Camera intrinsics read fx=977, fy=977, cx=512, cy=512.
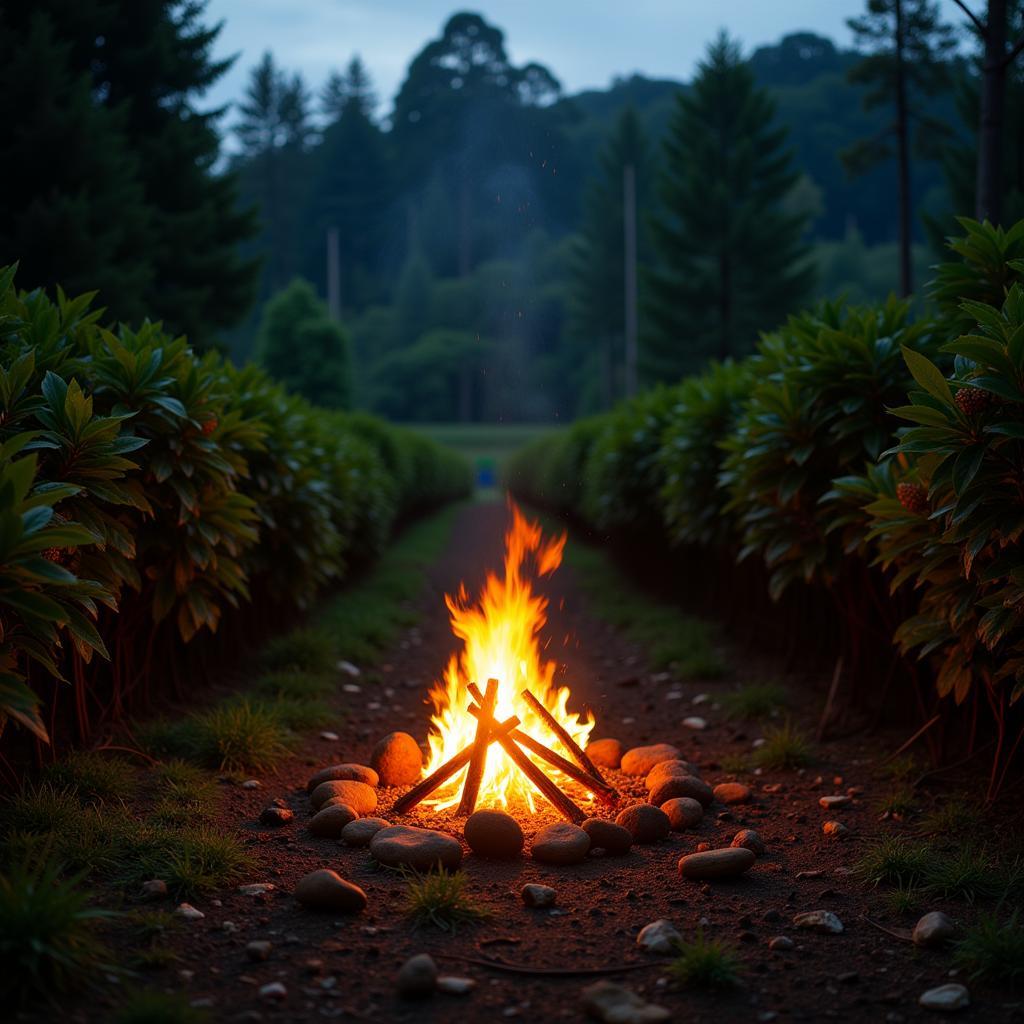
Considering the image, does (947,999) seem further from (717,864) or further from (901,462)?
(901,462)

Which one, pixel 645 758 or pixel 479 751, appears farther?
pixel 645 758

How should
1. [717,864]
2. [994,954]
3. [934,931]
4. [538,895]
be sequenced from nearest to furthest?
[994,954]
[934,931]
[538,895]
[717,864]

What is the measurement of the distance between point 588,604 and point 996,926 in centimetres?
732

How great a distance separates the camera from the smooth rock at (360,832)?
11.8 ft

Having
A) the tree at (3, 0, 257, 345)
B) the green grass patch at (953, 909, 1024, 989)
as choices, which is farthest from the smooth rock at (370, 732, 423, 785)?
the tree at (3, 0, 257, 345)

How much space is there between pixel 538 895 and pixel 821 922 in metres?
0.86

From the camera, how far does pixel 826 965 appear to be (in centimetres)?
274

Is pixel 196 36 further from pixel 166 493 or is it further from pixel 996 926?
pixel 996 926

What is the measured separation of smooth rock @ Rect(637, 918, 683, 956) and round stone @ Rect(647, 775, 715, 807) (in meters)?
1.18

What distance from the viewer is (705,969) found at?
2.59 meters

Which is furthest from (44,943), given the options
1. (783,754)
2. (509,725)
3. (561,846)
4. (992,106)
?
(992,106)

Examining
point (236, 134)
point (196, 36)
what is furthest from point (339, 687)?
point (236, 134)

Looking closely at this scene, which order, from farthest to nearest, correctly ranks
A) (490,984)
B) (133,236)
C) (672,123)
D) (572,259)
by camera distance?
1. (572,259)
2. (672,123)
3. (133,236)
4. (490,984)

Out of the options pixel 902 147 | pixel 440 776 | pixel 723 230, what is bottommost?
pixel 440 776
